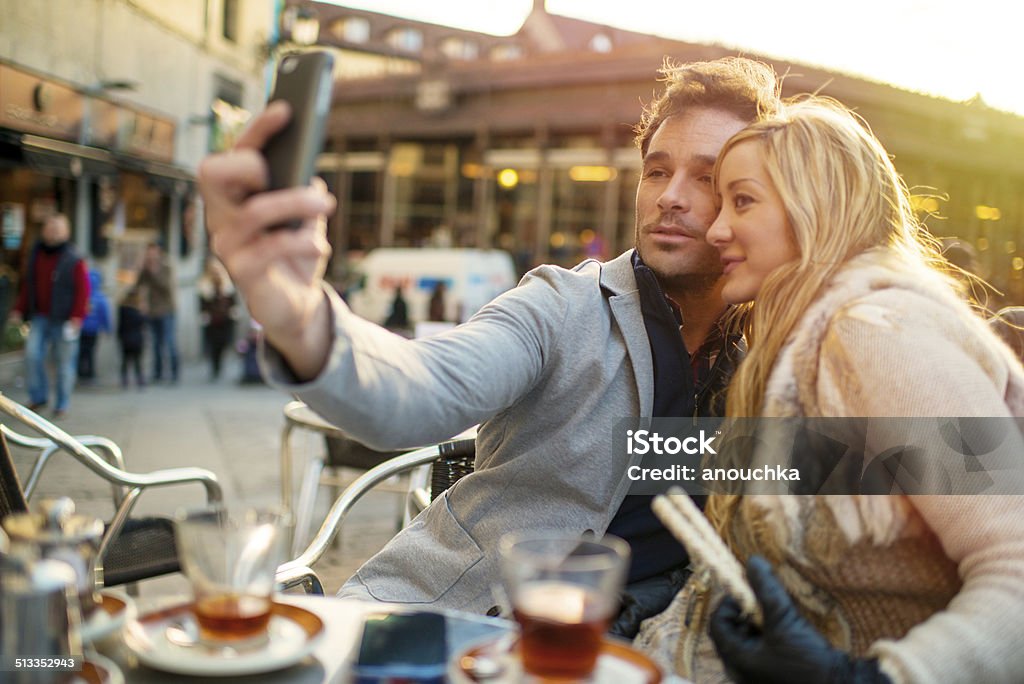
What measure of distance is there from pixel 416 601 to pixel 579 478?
431 mm

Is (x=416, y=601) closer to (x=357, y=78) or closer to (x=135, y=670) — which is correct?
(x=135, y=670)

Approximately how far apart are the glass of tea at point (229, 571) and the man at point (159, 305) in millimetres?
10698

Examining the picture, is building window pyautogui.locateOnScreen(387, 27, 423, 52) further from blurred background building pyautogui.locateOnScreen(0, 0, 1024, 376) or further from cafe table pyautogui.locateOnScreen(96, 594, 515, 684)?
cafe table pyautogui.locateOnScreen(96, 594, 515, 684)

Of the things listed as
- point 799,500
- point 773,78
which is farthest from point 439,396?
point 773,78

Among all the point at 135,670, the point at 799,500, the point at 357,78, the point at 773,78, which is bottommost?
the point at 135,670

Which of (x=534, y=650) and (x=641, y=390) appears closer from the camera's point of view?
(x=534, y=650)

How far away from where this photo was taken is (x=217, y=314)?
39.1 ft

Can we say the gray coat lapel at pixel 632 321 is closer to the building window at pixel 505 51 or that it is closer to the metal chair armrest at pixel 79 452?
the metal chair armrest at pixel 79 452

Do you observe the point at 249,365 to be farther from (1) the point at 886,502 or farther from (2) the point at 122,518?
(1) the point at 886,502

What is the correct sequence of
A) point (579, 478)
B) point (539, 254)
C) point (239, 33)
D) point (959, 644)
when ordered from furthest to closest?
point (539, 254)
point (239, 33)
point (579, 478)
point (959, 644)

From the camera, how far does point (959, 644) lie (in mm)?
1199

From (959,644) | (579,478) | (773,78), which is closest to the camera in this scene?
(959,644)

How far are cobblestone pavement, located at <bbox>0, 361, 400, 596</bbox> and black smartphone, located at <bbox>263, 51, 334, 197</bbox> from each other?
1.96m

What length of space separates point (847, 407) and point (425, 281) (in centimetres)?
1165
